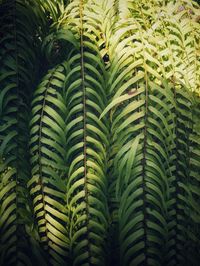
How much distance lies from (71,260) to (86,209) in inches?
8.6

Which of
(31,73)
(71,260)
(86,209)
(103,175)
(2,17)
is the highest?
(2,17)

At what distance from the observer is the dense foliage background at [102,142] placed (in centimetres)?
109

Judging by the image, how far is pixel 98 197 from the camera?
1143 millimetres

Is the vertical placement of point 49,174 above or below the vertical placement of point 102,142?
below

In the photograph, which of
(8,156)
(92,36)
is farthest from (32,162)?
(92,36)

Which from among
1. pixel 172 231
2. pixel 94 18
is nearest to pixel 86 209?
pixel 172 231

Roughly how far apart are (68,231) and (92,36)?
29.5 inches

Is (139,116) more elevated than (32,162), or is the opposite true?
(139,116)

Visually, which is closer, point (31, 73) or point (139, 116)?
point (139, 116)

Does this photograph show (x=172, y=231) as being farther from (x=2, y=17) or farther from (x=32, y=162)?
(x=2, y=17)

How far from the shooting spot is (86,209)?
3.63 ft

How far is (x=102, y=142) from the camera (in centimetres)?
120

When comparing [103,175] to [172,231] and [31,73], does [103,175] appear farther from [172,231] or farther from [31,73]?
[31,73]

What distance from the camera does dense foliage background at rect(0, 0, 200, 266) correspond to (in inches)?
42.8
